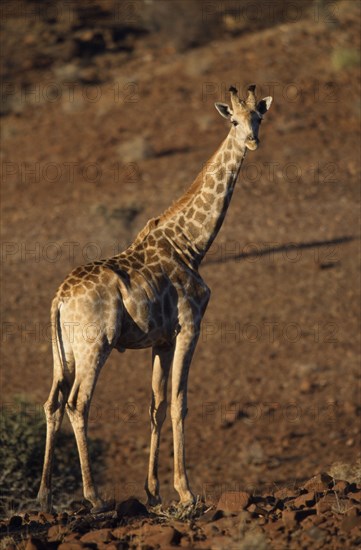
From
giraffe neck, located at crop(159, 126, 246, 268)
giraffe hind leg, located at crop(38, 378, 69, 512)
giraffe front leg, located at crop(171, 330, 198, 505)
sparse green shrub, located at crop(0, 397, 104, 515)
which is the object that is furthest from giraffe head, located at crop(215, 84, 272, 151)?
sparse green shrub, located at crop(0, 397, 104, 515)

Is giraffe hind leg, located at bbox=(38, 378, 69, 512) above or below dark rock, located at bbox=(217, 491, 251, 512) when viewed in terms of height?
above

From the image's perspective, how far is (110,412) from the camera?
773 inches

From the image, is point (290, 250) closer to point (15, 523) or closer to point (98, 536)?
point (15, 523)

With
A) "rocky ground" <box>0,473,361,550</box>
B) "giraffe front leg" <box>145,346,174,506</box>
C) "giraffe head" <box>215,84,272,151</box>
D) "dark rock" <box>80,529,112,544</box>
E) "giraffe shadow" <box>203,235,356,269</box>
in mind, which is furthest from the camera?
"giraffe shadow" <box>203,235,356,269</box>

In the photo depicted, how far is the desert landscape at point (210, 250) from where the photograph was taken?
10.3 m

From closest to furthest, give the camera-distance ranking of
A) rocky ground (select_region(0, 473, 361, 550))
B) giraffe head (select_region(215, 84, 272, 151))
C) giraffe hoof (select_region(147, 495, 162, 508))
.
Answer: rocky ground (select_region(0, 473, 361, 550))
giraffe hoof (select_region(147, 495, 162, 508))
giraffe head (select_region(215, 84, 272, 151))

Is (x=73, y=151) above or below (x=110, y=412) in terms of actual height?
above

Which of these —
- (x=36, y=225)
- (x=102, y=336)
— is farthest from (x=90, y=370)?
(x=36, y=225)

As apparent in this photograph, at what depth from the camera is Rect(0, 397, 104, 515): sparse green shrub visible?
15734 millimetres

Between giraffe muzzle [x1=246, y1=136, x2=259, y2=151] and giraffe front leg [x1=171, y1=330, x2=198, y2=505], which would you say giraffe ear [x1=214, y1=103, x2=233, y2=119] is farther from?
giraffe front leg [x1=171, y1=330, x2=198, y2=505]

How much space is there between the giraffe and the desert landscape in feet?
3.41

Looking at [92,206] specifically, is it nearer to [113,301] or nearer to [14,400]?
[14,400]

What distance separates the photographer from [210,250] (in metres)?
24.5

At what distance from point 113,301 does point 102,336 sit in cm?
38
